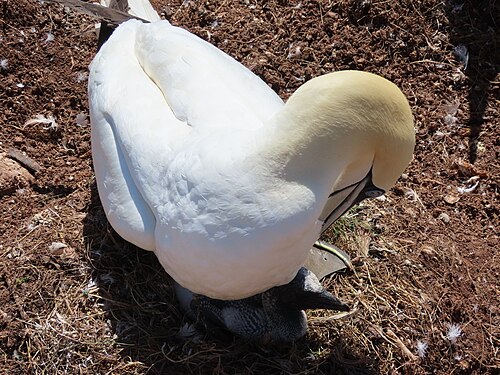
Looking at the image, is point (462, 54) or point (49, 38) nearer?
point (49, 38)

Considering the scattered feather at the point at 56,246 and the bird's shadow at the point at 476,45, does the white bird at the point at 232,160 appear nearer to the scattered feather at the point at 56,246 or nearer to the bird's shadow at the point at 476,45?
the scattered feather at the point at 56,246

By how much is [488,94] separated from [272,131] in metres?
2.66

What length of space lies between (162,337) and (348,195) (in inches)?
51.6

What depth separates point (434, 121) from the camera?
5.29 meters

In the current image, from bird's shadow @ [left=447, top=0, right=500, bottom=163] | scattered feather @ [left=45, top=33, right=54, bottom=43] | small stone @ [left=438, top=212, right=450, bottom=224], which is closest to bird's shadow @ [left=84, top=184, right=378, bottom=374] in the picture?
small stone @ [left=438, top=212, right=450, bottom=224]

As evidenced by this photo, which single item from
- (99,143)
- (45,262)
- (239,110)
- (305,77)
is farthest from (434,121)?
(45,262)

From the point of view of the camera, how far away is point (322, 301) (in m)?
4.04

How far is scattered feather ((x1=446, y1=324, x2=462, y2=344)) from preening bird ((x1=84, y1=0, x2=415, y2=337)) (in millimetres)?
1006

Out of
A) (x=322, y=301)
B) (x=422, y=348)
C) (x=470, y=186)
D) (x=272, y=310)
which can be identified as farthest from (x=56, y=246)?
(x=470, y=186)

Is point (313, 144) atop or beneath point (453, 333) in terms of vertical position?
atop

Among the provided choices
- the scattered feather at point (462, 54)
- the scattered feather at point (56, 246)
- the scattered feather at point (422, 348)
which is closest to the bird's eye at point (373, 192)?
the scattered feather at point (422, 348)

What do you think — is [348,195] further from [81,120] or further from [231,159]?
[81,120]

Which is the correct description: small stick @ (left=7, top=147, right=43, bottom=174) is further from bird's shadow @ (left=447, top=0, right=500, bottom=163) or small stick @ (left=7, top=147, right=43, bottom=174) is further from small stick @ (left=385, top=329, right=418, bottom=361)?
bird's shadow @ (left=447, top=0, right=500, bottom=163)

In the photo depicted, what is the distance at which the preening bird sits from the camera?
10.7ft
